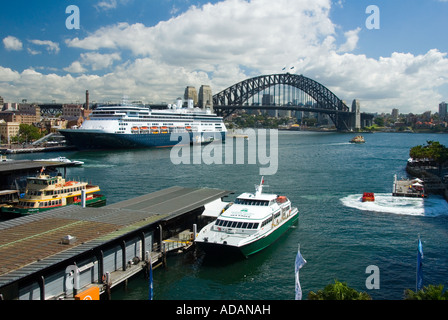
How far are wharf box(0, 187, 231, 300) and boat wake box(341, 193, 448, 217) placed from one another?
13581 mm

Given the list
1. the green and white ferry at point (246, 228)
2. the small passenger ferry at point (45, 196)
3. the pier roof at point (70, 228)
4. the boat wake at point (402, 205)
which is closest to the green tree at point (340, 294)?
the green and white ferry at point (246, 228)

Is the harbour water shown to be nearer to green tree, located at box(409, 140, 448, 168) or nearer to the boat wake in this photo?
the boat wake

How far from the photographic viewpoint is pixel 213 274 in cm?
1678

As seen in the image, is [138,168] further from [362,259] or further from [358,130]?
[358,130]

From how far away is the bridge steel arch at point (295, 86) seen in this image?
159250 mm

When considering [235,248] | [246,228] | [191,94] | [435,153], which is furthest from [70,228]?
[191,94]

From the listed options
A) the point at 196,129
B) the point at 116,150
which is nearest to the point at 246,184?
the point at 116,150

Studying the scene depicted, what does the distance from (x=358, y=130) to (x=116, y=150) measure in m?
138

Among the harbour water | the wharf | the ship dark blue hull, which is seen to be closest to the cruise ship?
the ship dark blue hull

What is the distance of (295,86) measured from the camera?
177m

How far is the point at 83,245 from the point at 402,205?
23.8 metres

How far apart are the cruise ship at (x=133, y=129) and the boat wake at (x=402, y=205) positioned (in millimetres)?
53762

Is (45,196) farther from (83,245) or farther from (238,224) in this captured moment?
(238,224)
